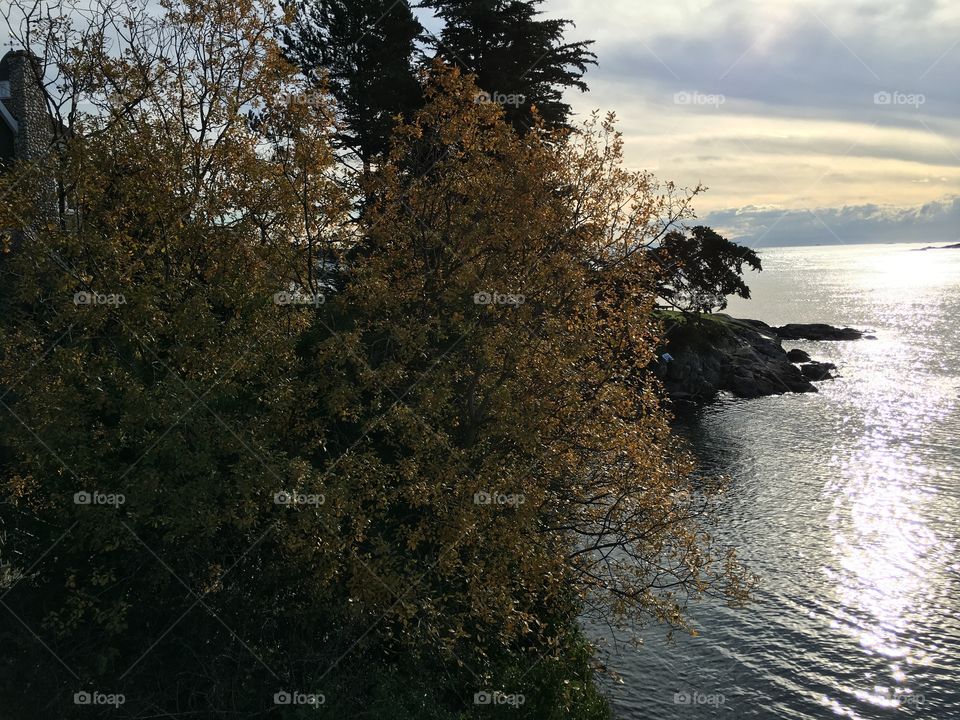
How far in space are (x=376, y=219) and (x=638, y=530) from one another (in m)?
11.1

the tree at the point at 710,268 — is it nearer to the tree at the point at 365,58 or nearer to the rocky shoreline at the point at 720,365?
the rocky shoreline at the point at 720,365

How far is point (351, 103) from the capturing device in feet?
145

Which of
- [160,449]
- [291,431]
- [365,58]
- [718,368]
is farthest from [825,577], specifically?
[718,368]

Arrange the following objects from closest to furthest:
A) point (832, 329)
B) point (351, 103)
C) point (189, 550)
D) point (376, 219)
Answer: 1. point (189, 550)
2. point (376, 219)
3. point (351, 103)
4. point (832, 329)

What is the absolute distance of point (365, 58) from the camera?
44531 millimetres

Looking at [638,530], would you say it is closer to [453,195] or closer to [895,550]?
[453,195]

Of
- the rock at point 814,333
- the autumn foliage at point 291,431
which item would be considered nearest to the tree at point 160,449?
the autumn foliage at point 291,431

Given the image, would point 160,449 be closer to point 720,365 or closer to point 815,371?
point 720,365

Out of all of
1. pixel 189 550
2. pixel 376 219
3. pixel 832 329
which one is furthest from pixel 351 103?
pixel 832 329

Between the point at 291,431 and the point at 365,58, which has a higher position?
the point at 365,58

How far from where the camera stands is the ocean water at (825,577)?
24.5 meters

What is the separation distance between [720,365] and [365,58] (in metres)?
45.8

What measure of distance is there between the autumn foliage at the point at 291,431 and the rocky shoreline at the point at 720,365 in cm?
4680

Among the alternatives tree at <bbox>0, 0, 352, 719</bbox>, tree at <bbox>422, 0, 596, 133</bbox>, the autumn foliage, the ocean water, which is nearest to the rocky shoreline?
the ocean water
